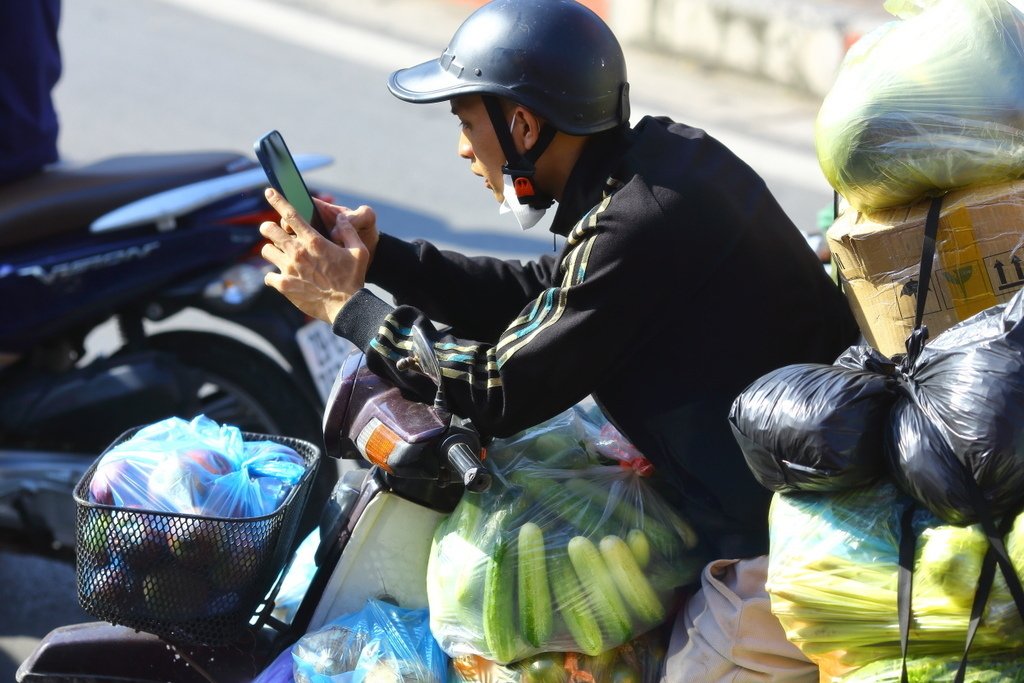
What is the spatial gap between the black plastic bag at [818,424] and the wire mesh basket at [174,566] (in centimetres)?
90

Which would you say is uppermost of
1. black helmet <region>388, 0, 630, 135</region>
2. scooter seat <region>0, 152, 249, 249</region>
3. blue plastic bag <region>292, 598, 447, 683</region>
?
black helmet <region>388, 0, 630, 135</region>

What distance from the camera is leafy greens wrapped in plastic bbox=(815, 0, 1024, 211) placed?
2.08 m

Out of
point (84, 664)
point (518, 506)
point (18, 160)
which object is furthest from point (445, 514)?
point (18, 160)

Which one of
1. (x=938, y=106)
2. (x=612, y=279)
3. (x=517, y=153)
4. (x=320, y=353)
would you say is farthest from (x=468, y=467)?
(x=320, y=353)

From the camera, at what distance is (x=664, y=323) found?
2.23 m

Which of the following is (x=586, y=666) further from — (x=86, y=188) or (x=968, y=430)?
(x=86, y=188)

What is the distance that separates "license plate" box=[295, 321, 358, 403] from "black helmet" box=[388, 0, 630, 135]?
146 centimetres

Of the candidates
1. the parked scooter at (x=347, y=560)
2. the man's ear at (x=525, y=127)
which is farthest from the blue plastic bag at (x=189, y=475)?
the man's ear at (x=525, y=127)

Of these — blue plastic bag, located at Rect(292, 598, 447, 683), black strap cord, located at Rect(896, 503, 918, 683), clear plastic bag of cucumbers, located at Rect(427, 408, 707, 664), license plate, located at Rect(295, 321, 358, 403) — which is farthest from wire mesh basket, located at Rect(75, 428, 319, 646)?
license plate, located at Rect(295, 321, 358, 403)

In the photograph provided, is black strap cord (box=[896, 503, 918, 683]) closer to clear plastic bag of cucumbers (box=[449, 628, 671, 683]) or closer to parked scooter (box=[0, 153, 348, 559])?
clear plastic bag of cucumbers (box=[449, 628, 671, 683])

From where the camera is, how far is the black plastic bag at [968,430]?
1679 mm

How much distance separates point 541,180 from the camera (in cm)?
243

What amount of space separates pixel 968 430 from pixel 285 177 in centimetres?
146

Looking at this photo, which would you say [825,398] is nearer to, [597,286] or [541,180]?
[597,286]
